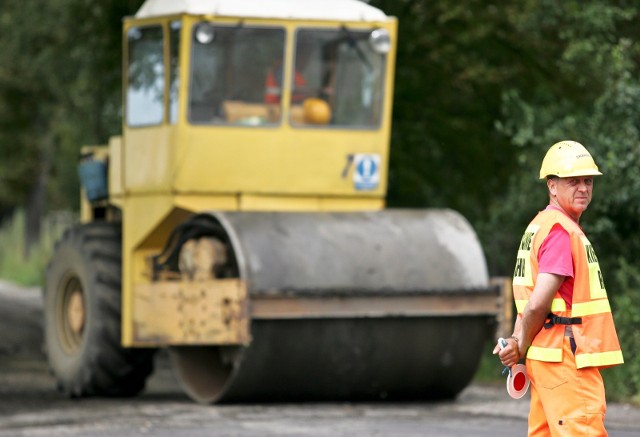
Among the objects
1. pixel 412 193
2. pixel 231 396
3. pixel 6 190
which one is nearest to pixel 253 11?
pixel 231 396

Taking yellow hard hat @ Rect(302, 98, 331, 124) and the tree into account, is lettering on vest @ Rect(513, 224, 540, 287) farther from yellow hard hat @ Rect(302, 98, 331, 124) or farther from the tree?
the tree

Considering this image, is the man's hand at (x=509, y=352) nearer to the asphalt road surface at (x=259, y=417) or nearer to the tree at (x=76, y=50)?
the asphalt road surface at (x=259, y=417)

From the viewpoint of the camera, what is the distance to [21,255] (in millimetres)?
38375

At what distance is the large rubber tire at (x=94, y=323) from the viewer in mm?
14664

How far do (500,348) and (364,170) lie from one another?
7.49m

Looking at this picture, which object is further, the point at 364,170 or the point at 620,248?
the point at 620,248

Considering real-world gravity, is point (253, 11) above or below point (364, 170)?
above

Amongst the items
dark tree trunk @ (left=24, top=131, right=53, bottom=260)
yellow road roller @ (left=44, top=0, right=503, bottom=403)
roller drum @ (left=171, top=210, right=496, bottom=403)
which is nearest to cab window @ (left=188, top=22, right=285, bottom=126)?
yellow road roller @ (left=44, top=0, right=503, bottom=403)

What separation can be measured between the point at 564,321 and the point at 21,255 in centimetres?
3230

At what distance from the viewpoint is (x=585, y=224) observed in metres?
15.4

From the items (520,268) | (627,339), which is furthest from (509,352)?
(627,339)

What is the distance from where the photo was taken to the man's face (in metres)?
7.10

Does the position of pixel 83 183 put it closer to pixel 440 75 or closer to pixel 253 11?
pixel 253 11

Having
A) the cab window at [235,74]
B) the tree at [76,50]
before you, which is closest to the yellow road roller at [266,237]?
the cab window at [235,74]
